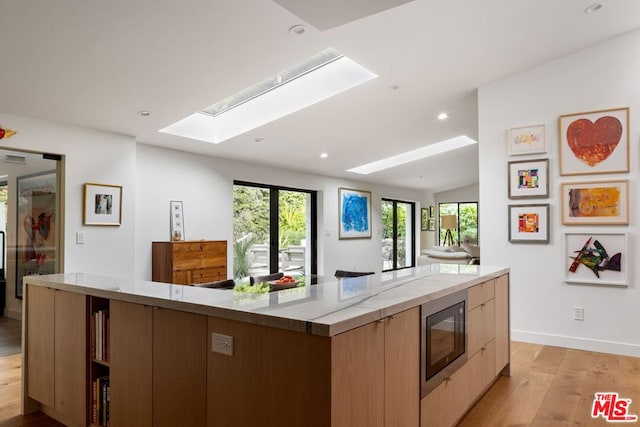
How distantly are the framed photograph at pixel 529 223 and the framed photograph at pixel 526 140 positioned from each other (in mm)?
574

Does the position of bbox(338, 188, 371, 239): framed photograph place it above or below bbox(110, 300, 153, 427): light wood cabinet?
above

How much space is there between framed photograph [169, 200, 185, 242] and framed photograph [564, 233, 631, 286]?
4.51m

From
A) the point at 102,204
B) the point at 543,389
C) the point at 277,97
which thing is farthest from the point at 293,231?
the point at 543,389

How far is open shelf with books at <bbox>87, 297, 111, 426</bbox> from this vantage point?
7.43 ft

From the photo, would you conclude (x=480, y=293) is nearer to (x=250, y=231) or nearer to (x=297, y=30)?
(x=297, y=30)

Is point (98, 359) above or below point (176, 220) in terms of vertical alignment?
below

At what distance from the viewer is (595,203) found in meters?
4.13

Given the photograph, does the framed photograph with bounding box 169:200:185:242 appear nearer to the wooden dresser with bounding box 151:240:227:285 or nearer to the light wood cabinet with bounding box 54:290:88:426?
the wooden dresser with bounding box 151:240:227:285

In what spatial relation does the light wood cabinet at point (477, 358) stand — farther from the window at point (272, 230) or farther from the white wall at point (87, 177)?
the window at point (272, 230)

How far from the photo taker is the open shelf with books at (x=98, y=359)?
7.43ft

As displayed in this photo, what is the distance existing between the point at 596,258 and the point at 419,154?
4.28m

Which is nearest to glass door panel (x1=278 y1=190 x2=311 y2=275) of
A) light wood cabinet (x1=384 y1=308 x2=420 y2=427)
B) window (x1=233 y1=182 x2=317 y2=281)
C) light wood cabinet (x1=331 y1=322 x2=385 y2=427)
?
window (x1=233 y1=182 x2=317 y2=281)

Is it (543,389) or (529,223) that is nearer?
(543,389)

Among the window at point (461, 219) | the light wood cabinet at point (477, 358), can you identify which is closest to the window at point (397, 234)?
the window at point (461, 219)
